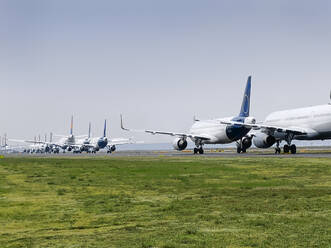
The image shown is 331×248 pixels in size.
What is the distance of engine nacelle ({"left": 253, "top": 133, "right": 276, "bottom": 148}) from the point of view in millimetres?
61219

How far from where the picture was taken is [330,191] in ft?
59.9

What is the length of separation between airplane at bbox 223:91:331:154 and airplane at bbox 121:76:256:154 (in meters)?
5.58

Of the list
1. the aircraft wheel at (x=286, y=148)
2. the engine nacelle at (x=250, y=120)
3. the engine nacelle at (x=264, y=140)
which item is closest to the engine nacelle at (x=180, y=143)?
the engine nacelle at (x=250, y=120)

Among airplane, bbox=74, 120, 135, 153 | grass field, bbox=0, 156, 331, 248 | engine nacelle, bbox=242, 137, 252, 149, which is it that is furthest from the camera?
airplane, bbox=74, 120, 135, 153

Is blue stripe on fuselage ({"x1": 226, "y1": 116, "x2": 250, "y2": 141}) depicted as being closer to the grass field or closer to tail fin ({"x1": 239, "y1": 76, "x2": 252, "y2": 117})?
tail fin ({"x1": 239, "y1": 76, "x2": 252, "y2": 117})

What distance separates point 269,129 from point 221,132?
535 inches

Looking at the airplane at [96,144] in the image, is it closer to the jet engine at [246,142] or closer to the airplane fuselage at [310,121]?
the jet engine at [246,142]

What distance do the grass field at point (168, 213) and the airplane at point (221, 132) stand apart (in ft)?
154

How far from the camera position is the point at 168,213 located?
1385 centimetres

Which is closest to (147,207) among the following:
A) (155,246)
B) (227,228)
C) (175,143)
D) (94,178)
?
(227,228)

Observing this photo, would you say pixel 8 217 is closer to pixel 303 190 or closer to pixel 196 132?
pixel 303 190

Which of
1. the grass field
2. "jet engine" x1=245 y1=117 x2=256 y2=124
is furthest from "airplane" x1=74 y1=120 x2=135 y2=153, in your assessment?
the grass field

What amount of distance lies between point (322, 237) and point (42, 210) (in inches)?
315

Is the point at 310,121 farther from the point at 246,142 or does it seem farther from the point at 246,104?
the point at 246,142
